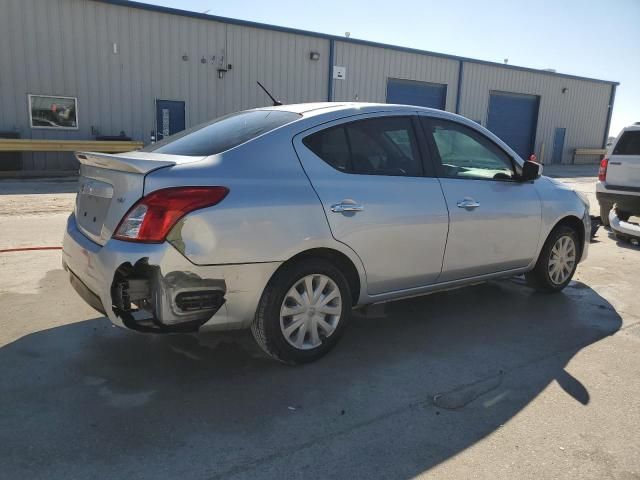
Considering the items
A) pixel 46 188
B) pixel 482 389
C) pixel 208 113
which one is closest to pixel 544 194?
pixel 482 389

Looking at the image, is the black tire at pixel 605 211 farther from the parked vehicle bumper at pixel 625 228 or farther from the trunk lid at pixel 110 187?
the trunk lid at pixel 110 187

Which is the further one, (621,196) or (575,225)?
(621,196)

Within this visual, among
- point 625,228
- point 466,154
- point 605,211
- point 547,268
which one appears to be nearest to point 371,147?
point 466,154

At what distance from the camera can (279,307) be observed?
325 centimetres

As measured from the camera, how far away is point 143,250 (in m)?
2.86

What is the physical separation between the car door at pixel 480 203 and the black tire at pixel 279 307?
42.3 inches

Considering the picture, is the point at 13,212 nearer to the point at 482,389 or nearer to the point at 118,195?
the point at 118,195

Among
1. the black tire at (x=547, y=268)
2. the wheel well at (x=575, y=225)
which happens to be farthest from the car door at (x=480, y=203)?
the wheel well at (x=575, y=225)

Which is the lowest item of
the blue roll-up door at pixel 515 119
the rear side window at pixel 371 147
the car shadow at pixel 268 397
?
the car shadow at pixel 268 397

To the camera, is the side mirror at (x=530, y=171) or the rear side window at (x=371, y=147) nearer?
the rear side window at (x=371, y=147)

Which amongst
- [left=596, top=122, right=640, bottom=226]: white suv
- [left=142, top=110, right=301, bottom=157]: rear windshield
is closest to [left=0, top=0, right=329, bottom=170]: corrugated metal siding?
[left=596, top=122, right=640, bottom=226]: white suv

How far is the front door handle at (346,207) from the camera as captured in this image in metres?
3.38

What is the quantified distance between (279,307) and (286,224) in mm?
509

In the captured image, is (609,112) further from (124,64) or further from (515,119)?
(124,64)
